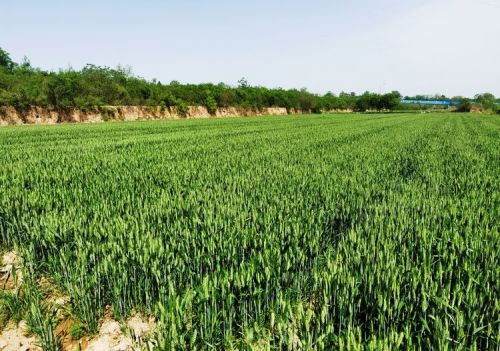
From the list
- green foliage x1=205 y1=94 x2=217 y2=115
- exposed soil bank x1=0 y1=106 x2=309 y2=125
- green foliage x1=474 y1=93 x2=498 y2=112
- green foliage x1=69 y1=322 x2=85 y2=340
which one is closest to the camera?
green foliage x1=69 y1=322 x2=85 y2=340

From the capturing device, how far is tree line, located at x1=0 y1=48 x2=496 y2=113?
43.2 m

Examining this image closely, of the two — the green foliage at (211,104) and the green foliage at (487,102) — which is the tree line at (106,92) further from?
the green foliage at (487,102)

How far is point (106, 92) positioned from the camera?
179 ft

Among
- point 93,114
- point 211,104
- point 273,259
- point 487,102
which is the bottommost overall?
point 273,259

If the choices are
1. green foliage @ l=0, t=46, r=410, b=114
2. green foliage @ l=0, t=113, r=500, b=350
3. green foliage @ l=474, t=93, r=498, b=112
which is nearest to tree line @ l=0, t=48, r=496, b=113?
green foliage @ l=0, t=46, r=410, b=114

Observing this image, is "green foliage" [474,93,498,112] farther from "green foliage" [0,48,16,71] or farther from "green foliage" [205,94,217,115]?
"green foliage" [0,48,16,71]

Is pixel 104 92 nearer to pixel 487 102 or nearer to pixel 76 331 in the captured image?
pixel 76 331

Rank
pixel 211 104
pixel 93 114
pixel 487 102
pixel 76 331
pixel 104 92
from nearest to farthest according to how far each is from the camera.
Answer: pixel 76 331 → pixel 93 114 → pixel 104 92 → pixel 211 104 → pixel 487 102

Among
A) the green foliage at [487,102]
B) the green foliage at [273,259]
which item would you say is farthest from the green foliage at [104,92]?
the green foliage at [487,102]

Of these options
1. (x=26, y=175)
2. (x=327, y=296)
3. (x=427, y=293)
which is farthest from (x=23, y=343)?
(x=26, y=175)

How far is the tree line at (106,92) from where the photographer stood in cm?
4322

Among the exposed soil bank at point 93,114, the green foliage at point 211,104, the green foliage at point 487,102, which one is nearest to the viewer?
the exposed soil bank at point 93,114

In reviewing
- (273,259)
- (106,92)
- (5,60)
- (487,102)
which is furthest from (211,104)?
(487,102)

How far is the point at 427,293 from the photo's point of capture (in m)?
2.80
